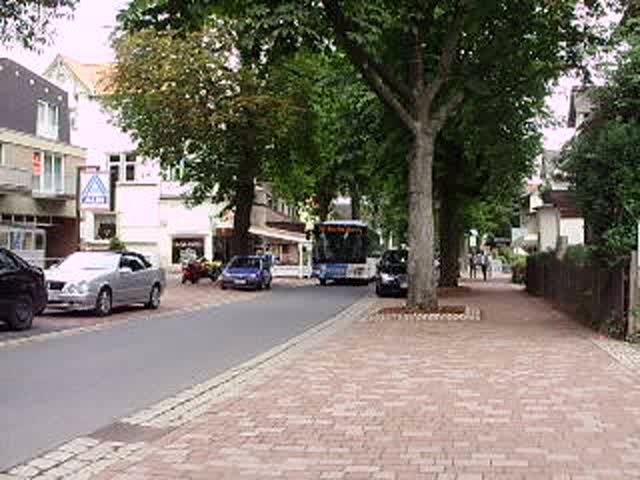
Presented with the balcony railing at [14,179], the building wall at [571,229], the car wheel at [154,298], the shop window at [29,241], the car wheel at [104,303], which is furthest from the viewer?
the building wall at [571,229]

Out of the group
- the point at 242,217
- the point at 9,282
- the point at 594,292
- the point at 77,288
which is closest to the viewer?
the point at 9,282

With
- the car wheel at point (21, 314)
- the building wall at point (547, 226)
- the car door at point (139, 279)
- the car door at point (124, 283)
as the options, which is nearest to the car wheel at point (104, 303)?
the car door at point (124, 283)

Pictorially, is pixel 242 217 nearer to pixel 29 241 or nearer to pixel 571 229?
pixel 29 241

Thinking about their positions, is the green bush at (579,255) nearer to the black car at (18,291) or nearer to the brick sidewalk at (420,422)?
the brick sidewalk at (420,422)

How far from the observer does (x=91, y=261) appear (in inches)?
912

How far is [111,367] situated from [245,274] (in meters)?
23.7

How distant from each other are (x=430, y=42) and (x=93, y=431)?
19459 millimetres

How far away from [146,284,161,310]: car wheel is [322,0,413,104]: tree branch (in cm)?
841

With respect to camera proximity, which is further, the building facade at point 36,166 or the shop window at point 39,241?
the shop window at point 39,241

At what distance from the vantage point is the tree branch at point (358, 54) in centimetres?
1962

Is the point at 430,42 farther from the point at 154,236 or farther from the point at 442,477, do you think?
the point at 154,236

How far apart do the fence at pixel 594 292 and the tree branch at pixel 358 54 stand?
5920 millimetres

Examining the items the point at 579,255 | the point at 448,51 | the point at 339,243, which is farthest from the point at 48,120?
the point at 579,255

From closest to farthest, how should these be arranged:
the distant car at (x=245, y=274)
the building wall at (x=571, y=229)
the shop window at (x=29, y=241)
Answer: the distant car at (x=245, y=274)
the shop window at (x=29, y=241)
the building wall at (x=571, y=229)
